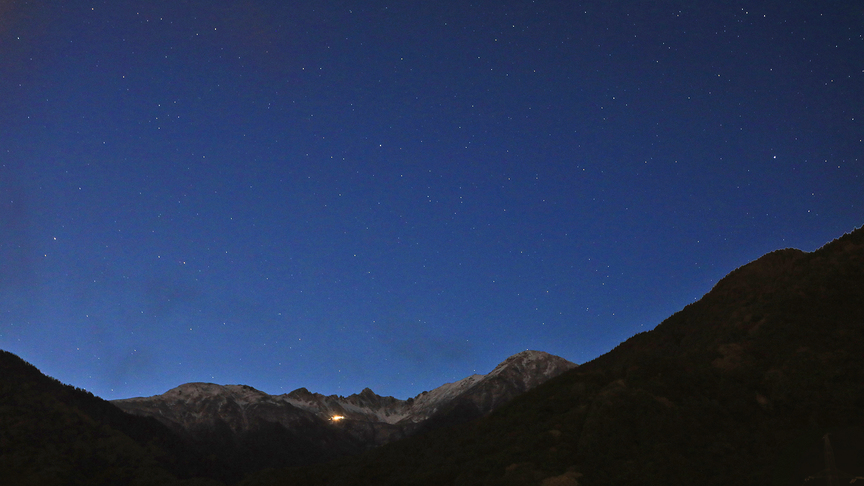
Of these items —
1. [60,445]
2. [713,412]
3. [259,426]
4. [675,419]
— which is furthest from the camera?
[259,426]

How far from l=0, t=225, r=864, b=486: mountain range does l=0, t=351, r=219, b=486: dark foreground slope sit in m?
0.29

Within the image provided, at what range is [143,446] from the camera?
296ft

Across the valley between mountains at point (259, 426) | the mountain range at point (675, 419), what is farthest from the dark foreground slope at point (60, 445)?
the valley between mountains at point (259, 426)

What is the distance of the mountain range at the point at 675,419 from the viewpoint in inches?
1404

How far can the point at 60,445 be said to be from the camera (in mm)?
71500

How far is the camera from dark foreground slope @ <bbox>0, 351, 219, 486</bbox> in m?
64.2

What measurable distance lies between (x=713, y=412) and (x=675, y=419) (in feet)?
11.8

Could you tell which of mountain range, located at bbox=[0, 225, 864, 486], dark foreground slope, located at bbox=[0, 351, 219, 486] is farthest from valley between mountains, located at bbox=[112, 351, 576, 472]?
mountain range, located at bbox=[0, 225, 864, 486]

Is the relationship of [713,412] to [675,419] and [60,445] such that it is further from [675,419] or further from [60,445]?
[60,445]

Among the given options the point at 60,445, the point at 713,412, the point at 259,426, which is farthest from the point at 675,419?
the point at 259,426

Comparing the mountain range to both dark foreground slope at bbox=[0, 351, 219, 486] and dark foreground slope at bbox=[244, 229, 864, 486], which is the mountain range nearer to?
dark foreground slope at bbox=[244, 229, 864, 486]

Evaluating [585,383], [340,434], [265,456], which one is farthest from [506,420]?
[340,434]

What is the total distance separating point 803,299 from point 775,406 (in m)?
15.8

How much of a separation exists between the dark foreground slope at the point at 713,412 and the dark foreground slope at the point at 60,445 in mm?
26407
